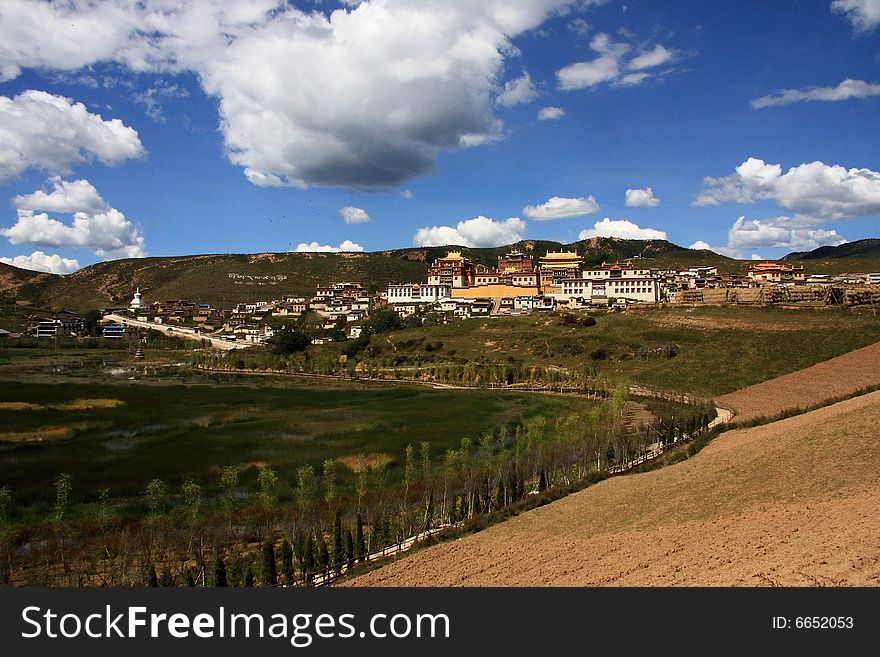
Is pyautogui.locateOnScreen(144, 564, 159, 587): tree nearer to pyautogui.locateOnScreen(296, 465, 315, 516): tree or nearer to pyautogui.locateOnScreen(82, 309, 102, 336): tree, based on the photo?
pyautogui.locateOnScreen(296, 465, 315, 516): tree

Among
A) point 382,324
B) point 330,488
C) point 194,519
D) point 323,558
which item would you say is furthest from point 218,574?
point 382,324

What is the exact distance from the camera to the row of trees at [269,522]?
20.2 m

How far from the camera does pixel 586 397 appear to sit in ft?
207

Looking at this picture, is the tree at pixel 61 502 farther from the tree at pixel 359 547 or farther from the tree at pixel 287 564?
the tree at pixel 359 547

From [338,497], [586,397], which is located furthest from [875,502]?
[586,397]

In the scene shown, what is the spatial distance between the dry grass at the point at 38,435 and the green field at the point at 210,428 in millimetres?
72

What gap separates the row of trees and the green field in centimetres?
272

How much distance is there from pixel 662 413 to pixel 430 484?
3014 cm

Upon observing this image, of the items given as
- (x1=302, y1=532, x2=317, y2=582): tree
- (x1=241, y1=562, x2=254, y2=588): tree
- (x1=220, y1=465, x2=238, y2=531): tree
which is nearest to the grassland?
(x1=220, y1=465, x2=238, y2=531): tree

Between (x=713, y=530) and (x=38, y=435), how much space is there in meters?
44.7

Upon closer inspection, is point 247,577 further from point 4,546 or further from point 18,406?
point 18,406

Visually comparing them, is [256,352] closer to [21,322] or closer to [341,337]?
[341,337]

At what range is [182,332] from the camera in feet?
448

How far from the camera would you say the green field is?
33406 mm
